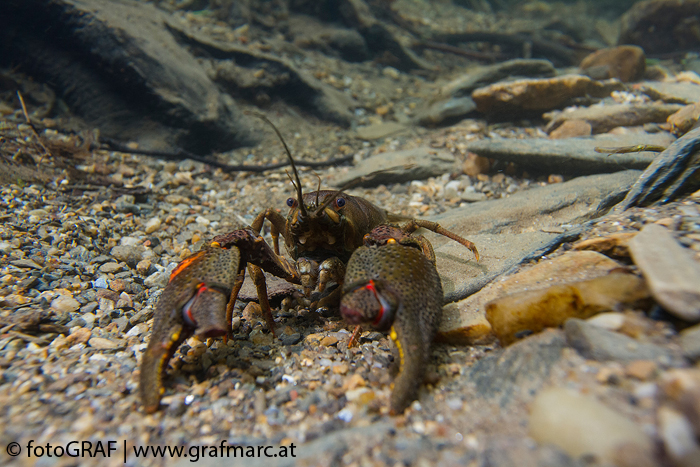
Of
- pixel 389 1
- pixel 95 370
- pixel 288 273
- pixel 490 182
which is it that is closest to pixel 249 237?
pixel 288 273

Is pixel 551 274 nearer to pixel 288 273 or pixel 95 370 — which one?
pixel 288 273

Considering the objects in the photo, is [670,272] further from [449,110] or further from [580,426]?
[449,110]

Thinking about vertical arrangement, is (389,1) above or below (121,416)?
above

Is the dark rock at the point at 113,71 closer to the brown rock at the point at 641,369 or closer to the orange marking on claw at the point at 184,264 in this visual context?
the orange marking on claw at the point at 184,264

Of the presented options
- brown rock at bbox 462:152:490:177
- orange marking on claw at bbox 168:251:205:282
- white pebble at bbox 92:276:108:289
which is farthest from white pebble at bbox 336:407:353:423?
brown rock at bbox 462:152:490:177

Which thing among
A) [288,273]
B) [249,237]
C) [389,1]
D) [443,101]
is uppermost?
[389,1]

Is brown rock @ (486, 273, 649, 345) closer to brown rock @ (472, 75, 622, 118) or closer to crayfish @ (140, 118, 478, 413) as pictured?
crayfish @ (140, 118, 478, 413)

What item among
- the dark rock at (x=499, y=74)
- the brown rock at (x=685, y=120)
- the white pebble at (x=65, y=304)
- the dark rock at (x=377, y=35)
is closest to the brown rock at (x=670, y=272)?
the brown rock at (x=685, y=120)
